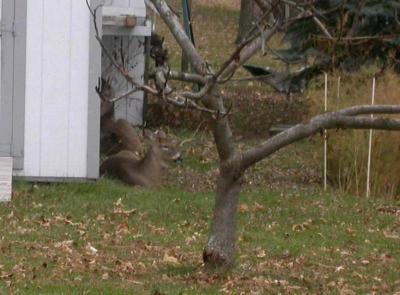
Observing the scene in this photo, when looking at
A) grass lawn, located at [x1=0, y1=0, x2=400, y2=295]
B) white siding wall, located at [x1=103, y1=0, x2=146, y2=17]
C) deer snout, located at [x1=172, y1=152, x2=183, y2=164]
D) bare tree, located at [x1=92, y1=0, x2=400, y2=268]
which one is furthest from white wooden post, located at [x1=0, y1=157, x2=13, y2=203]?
white siding wall, located at [x1=103, y1=0, x2=146, y2=17]

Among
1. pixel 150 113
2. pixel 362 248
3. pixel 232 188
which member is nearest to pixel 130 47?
pixel 150 113

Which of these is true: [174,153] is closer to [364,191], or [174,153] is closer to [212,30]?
[364,191]

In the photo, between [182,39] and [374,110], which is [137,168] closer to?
[182,39]

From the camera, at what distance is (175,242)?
34.7 feet

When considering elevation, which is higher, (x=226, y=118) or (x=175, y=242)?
(x=226, y=118)

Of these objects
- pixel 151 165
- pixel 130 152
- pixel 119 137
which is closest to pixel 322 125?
pixel 151 165

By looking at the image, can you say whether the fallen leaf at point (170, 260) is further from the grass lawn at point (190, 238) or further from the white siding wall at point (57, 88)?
the white siding wall at point (57, 88)

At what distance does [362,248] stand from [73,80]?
13.4 ft

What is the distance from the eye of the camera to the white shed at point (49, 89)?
43.0 feet

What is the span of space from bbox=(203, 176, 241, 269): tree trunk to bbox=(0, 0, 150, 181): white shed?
469cm

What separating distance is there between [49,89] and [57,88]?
88 millimetres

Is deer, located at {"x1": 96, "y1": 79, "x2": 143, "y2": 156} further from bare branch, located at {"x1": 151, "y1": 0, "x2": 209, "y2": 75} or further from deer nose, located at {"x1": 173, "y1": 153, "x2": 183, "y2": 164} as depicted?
bare branch, located at {"x1": 151, "y1": 0, "x2": 209, "y2": 75}

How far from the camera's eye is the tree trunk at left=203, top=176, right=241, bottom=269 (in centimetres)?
875

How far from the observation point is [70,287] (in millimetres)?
8414
